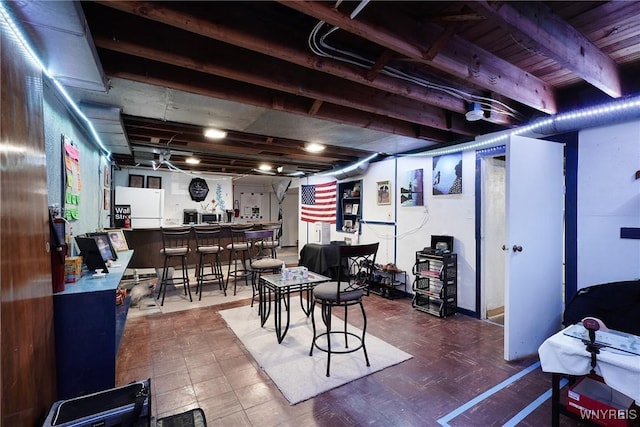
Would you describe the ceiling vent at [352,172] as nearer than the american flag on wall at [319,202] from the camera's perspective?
Yes

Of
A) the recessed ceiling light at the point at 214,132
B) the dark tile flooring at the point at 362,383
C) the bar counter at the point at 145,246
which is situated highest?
the recessed ceiling light at the point at 214,132

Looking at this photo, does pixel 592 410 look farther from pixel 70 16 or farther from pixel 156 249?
pixel 156 249

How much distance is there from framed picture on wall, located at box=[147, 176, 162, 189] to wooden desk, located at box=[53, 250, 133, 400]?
5929 mm

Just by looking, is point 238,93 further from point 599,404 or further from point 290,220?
point 290,220

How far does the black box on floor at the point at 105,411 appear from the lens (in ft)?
4.60

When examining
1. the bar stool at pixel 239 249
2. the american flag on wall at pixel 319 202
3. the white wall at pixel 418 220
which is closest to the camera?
the white wall at pixel 418 220

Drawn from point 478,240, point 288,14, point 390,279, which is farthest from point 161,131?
point 478,240

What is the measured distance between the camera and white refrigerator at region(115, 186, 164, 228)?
577 centimetres

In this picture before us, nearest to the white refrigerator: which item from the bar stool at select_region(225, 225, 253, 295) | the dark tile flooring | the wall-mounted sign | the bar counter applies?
the bar counter

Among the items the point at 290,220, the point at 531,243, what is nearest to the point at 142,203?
the point at 290,220

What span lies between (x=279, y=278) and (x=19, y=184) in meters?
2.09

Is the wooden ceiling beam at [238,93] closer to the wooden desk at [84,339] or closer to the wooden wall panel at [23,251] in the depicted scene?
the wooden wall panel at [23,251]

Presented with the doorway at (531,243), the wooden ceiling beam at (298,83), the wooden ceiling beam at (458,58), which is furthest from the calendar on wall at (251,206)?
the wooden ceiling beam at (458,58)

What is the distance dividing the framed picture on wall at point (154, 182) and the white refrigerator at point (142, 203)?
1264 millimetres
